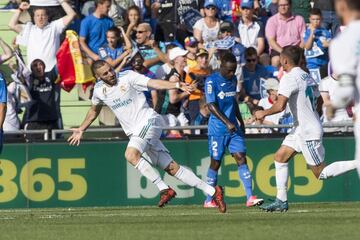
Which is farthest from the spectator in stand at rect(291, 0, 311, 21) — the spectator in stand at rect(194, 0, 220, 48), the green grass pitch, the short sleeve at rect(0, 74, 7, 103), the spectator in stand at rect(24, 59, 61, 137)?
the short sleeve at rect(0, 74, 7, 103)

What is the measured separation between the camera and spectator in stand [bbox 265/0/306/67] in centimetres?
2283

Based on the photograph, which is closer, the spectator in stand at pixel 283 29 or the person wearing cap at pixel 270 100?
the person wearing cap at pixel 270 100

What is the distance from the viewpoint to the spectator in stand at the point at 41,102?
21.8 meters

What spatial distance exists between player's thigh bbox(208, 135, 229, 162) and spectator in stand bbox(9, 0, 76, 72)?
15.9ft

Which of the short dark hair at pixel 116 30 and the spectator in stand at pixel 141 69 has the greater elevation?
the short dark hair at pixel 116 30

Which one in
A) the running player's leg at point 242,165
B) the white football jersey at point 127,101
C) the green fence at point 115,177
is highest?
the white football jersey at point 127,101

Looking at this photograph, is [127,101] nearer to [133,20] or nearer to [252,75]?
[252,75]

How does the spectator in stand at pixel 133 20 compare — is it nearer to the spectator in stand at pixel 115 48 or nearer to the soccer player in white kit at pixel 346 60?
the spectator in stand at pixel 115 48

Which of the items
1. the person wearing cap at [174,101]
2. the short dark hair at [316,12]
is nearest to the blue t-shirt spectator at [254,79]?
the person wearing cap at [174,101]

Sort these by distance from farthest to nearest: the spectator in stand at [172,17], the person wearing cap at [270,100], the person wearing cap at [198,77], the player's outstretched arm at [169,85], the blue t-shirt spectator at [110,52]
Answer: the spectator in stand at [172,17], the blue t-shirt spectator at [110,52], the person wearing cap at [198,77], the person wearing cap at [270,100], the player's outstretched arm at [169,85]

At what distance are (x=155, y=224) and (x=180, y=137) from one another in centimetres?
662

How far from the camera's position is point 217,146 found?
743 inches

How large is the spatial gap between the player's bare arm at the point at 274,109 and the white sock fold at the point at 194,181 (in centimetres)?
134

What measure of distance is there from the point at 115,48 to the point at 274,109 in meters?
7.06
